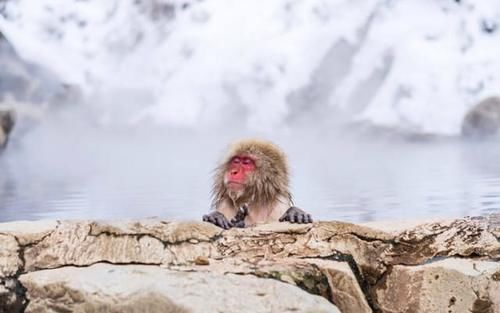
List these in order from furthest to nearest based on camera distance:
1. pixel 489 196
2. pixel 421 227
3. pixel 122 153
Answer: pixel 122 153
pixel 489 196
pixel 421 227

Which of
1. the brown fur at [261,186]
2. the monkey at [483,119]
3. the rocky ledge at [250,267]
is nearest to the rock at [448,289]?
the rocky ledge at [250,267]

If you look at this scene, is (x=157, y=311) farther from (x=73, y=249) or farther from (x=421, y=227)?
(x=421, y=227)

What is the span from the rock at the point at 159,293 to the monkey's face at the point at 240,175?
700mm

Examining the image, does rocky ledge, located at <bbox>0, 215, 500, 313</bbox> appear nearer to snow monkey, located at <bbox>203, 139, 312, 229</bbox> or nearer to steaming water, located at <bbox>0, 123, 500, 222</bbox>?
snow monkey, located at <bbox>203, 139, 312, 229</bbox>

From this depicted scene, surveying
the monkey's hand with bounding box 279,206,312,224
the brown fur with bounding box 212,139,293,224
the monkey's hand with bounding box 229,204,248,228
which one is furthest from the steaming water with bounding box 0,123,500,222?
the monkey's hand with bounding box 279,206,312,224

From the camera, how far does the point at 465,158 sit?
29.6ft

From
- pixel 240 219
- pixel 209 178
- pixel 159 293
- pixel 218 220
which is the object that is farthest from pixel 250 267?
pixel 209 178

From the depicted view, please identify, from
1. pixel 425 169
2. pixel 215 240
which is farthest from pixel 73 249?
pixel 425 169

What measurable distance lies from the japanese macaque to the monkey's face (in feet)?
28.7

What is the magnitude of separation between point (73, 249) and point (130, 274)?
22 cm

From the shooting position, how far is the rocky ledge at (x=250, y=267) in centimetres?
200

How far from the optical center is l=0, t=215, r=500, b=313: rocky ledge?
200cm

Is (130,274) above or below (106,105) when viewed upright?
below

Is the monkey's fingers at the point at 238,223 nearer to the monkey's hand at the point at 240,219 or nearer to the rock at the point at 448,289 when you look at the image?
the monkey's hand at the point at 240,219
